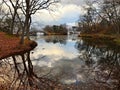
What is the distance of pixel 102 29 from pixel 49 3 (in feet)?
257

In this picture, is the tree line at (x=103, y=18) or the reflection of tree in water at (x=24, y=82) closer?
the reflection of tree in water at (x=24, y=82)

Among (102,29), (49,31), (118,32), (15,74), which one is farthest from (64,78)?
(49,31)

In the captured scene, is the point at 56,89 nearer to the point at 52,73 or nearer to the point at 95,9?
the point at 52,73

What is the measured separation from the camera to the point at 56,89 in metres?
14.7

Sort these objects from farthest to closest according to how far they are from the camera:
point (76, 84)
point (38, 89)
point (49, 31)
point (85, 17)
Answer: point (49, 31)
point (85, 17)
point (76, 84)
point (38, 89)

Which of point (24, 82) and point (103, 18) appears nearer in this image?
point (24, 82)

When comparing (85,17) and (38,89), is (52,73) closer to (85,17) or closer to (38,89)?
(38,89)

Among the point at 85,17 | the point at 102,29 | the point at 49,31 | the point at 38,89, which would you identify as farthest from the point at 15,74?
the point at 49,31

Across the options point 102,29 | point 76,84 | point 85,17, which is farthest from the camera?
point 85,17

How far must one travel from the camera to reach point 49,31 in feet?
609

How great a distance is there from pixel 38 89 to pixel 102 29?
10850 cm

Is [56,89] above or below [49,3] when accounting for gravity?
below

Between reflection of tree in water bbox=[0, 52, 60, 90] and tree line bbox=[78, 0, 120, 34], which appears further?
tree line bbox=[78, 0, 120, 34]

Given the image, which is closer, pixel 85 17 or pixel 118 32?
pixel 118 32
